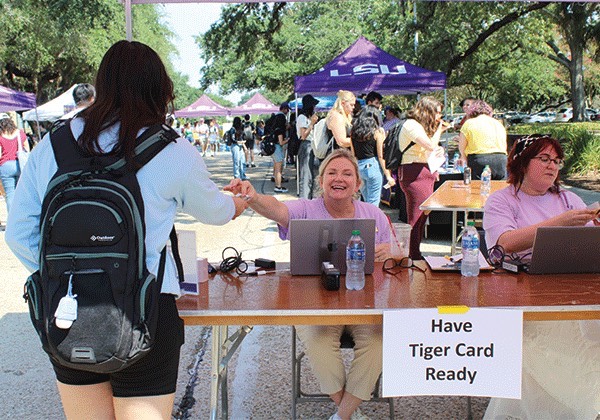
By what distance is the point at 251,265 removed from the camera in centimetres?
338

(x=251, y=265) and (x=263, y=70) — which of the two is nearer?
(x=251, y=265)

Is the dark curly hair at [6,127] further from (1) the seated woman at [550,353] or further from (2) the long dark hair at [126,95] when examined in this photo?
(2) the long dark hair at [126,95]

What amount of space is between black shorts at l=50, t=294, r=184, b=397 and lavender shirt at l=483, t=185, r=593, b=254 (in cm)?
206

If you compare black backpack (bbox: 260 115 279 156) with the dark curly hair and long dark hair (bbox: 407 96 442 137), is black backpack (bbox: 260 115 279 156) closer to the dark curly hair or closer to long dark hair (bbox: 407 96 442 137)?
the dark curly hair

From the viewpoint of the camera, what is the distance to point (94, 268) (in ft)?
6.29

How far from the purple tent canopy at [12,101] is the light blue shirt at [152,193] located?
1287 cm

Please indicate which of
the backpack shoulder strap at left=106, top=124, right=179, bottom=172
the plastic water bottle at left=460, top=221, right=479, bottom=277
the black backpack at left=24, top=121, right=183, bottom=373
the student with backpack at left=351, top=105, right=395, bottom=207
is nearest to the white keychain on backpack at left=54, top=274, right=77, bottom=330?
the black backpack at left=24, top=121, right=183, bottom=373

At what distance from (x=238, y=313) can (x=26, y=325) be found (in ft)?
11.0

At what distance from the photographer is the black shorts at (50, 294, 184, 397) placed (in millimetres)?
2104

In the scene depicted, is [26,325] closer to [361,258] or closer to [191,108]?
[361,258]

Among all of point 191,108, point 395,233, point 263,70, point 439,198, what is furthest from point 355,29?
point 395,233

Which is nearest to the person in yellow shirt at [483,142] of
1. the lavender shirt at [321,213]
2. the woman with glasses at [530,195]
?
the woman with glasses at [530,195]

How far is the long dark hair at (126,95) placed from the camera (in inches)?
79.7

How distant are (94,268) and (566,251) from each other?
2.15 m
